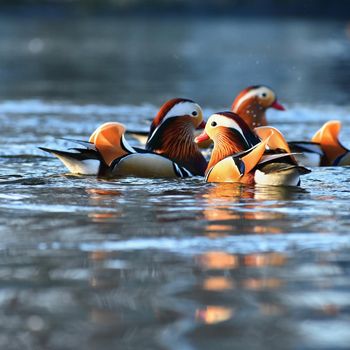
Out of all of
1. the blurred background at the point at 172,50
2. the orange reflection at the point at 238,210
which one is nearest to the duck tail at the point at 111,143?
the orange reflection at the point at 238,210

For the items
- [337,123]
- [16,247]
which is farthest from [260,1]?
[16,247]

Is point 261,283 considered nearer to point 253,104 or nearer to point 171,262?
point 171,262

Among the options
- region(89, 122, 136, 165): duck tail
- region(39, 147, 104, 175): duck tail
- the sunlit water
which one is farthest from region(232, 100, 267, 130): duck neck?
region(39, 147, 104, 175): duck tail

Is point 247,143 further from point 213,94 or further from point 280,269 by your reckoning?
point 213,94

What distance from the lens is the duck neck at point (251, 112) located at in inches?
522

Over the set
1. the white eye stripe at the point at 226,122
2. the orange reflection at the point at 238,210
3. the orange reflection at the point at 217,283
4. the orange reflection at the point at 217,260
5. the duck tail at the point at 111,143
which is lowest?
the orange reflection at the point at 238,210

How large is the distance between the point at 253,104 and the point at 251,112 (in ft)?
0.30

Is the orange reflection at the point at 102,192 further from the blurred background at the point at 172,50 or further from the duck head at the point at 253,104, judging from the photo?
the blurred background at the point at 172,50

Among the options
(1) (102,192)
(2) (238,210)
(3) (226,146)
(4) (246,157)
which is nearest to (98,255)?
(2) (238,210)

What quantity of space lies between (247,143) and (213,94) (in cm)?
1153

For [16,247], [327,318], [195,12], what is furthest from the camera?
[195,12]

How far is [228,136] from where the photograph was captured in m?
10.1

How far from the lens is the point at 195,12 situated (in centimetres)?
7469

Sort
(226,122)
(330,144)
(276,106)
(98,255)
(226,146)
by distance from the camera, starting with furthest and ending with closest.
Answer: (276,106)
(330,144)
(226,122)
(226,146)
(98,255)
